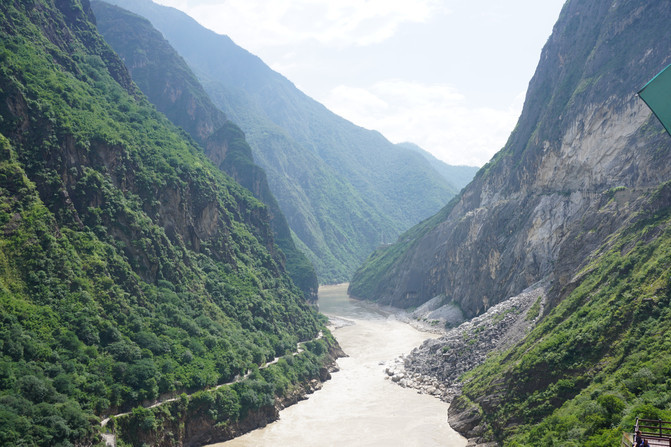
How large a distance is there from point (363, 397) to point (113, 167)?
1680 inches

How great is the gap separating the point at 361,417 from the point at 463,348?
19533mm

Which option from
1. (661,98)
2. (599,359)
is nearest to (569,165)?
(599,359)

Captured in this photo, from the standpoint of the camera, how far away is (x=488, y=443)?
4553 centimetres

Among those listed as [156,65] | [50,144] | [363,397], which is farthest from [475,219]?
[156,65]

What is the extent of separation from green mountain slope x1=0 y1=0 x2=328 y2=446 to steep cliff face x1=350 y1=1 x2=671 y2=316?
3716 cm

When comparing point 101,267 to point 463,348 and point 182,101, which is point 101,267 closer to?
point 463,348

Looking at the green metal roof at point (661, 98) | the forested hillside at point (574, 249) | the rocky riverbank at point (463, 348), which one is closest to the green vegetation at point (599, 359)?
the forested hillside at point (574, 249)

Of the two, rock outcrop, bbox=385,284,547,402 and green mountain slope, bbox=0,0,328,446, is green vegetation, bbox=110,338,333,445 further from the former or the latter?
rock outcrop, bbox=385,284,547,402

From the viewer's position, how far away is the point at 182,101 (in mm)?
159375

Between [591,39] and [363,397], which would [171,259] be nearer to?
[363,397]

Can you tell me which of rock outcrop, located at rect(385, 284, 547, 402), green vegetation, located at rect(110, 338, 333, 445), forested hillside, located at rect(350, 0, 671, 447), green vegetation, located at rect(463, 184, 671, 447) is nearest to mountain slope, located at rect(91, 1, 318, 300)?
forested hillside, located at rect(350, 0, 671, 447)

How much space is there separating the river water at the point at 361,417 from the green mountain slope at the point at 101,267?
376 centimetres

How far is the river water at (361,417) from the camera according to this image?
51469mm

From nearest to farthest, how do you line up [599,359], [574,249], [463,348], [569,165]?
[599,359], [574,249], [463,348], [569,165]
